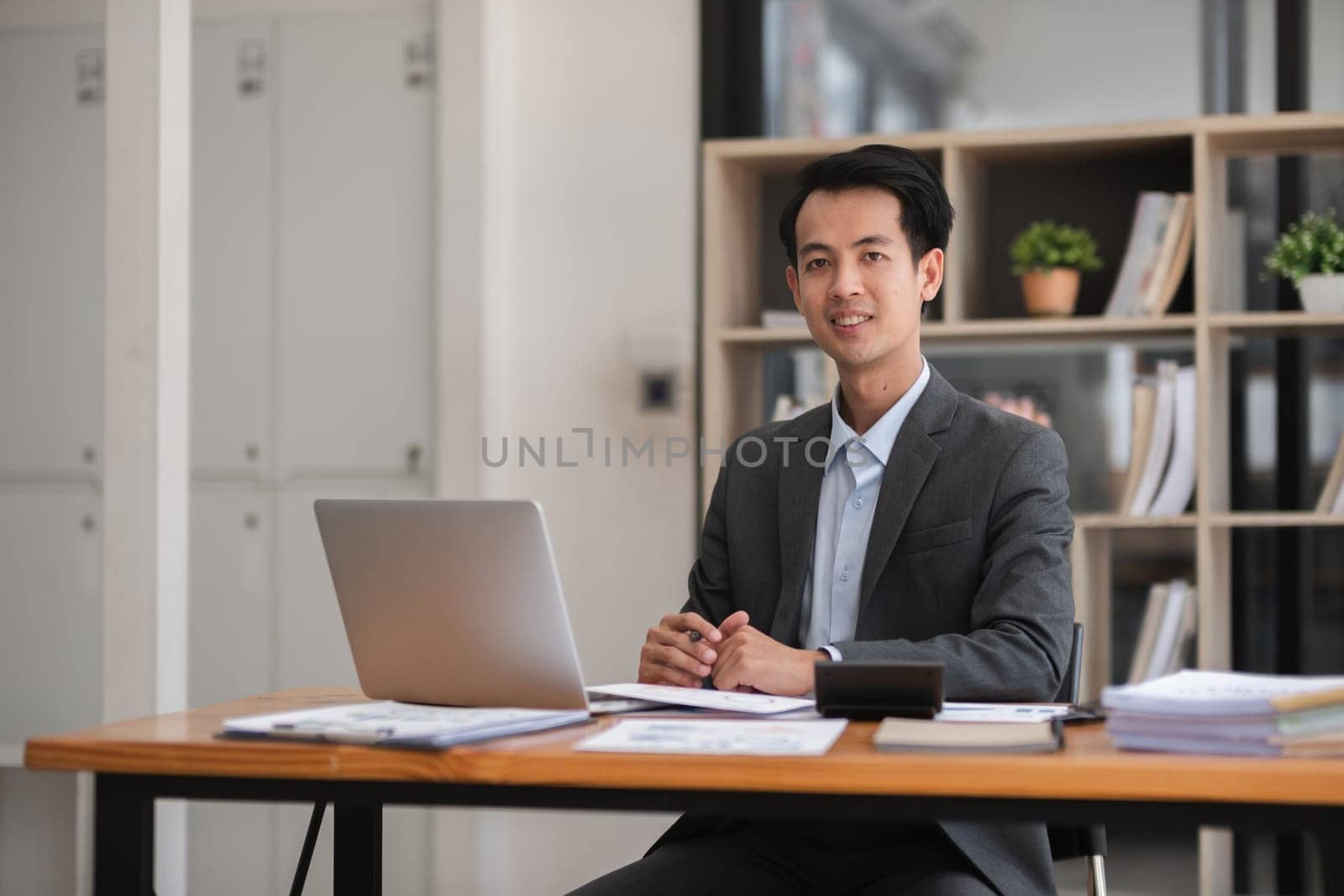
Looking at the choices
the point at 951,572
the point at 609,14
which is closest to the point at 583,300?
the point at 609,14

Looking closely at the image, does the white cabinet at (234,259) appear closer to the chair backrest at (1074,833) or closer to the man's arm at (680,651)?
the man's arm at (680,651)

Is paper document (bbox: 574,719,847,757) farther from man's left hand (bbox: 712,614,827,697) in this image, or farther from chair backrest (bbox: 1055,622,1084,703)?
chair backrest (bbox: 1055,622,1084,703)

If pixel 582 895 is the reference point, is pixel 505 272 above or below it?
above

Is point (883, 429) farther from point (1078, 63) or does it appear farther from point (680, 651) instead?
point (1078, 63)

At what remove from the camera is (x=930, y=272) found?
7.32ft

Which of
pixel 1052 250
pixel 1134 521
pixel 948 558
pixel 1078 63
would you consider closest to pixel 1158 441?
pixel 1134 521

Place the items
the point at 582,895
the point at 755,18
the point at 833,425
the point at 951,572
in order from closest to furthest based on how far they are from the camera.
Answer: the point at 582,895, the point at 951,572, the point at 833,425, the point at 755,18

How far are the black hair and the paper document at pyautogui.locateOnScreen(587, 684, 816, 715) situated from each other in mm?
817

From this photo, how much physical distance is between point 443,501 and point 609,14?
8.97ft

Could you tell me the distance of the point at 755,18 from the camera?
4035mm

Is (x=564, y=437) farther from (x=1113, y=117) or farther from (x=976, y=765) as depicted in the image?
(x=976, y=765)

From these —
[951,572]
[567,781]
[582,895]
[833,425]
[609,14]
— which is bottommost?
[582,895]

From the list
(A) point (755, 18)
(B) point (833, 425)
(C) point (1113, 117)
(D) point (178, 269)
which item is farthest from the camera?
(A) point (755, 18)

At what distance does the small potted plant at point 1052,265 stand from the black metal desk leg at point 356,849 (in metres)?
2.23
